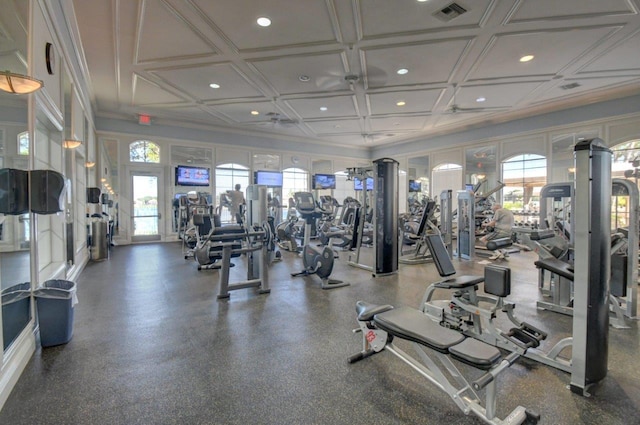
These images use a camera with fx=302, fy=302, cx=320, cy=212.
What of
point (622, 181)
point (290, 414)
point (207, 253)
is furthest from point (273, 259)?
point (622, 181)

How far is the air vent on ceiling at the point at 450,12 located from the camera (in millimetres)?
3848

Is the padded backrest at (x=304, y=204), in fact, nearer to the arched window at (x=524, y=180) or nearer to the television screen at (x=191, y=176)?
the television screen at (x=191, y=176)

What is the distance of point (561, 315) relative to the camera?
345cm

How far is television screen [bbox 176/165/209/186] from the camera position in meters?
9.37

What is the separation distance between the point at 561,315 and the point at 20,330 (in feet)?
17.2

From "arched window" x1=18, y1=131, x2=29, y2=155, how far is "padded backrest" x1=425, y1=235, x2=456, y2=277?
145 inches

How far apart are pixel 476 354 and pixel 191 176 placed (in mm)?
9569

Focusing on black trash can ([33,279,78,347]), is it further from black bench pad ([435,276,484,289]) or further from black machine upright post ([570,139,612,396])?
black machine upright post ([570,139,612,396])

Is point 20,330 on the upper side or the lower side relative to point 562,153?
lower

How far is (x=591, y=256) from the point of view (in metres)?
1.93

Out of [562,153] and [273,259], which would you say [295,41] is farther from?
[562,153]

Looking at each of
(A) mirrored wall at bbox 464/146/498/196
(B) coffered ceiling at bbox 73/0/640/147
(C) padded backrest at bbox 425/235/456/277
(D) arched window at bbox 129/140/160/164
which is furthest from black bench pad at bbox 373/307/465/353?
(D) arched window at bbox 129/140/160/164

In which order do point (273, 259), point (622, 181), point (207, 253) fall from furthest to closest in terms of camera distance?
point (273, 259), point (207, 253), point (622, 181)

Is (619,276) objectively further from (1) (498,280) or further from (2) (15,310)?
(2) (15,310)
